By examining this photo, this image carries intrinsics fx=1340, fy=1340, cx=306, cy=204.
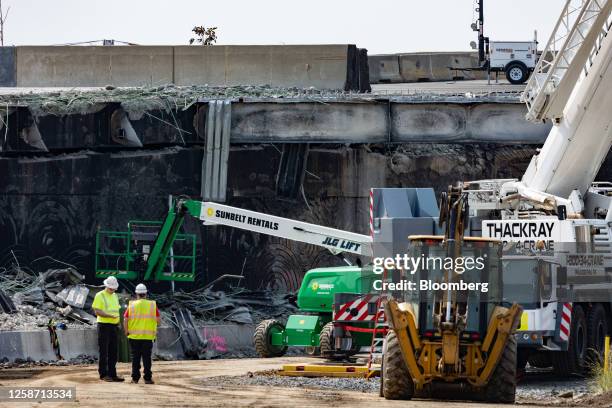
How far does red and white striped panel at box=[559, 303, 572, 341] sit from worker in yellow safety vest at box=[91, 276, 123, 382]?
22.8ft

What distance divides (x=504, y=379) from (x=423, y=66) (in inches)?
1425

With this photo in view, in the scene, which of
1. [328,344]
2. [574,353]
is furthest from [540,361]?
[328,344]

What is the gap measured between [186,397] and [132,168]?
14572mm

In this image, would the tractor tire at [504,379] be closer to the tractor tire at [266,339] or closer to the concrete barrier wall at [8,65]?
the tractor tire at [266,339]

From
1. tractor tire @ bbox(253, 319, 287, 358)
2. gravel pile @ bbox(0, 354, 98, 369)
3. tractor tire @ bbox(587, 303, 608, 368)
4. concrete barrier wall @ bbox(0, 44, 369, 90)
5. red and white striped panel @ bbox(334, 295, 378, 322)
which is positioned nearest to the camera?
tractor tire @ bbox(587, 303, 608, 368)

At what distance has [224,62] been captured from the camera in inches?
1394

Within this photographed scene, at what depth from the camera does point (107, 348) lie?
65.8 feet

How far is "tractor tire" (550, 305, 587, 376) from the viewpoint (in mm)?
21797

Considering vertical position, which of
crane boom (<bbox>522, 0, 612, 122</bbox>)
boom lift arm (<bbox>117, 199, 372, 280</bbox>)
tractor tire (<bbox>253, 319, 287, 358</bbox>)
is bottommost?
tractor tire (<bbox>253, 319, 287, 358</bbox>)

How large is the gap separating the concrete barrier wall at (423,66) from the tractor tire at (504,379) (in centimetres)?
3447

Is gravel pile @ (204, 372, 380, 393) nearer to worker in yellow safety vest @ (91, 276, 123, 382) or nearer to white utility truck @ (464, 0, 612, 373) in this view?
worker in yellow safety vest @ (91, 276, 123, 382)

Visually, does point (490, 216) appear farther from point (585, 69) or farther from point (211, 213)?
point (211, 213)

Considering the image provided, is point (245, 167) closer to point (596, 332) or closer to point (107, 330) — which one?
point (596, 332)

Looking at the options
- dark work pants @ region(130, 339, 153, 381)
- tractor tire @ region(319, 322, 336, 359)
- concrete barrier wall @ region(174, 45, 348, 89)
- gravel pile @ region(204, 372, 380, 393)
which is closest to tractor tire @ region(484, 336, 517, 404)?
gravel pile @ region(204, 372, 380, 393)
